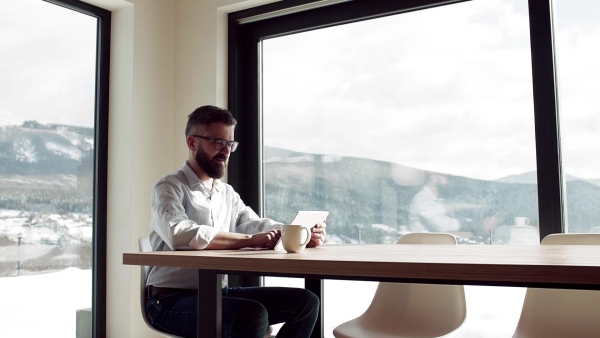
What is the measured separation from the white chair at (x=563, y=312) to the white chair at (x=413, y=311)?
0.23 metres

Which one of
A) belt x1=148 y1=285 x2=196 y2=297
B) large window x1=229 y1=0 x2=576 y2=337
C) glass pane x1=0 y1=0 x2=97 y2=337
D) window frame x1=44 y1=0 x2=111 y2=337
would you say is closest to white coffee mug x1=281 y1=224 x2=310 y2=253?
belt x1=148 y1=285 x2=196 y2=297

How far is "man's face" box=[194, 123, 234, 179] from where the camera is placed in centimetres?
235

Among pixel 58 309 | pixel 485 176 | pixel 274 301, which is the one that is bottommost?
pixel 58 309

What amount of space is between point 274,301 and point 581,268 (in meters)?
1.36

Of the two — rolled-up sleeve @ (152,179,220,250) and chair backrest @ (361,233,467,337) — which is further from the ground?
rolled-up sleeve @ (152,179,220,250)

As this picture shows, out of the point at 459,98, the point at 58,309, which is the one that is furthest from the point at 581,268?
the point at 58,309

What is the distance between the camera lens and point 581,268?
40.4 inches

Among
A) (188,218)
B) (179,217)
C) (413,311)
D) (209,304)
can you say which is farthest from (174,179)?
(413,311)

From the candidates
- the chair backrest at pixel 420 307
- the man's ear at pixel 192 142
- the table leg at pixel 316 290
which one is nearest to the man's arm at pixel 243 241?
the table leg at pixel 316 290

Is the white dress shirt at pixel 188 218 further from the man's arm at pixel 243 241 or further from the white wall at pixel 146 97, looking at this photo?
the white wall at pixel 146 97

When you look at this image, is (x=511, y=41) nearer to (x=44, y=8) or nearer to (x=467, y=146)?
(x=467, y=146)

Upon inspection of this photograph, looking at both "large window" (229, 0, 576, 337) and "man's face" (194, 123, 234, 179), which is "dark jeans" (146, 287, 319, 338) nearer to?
"man's face" (194, 123, 234, 179)

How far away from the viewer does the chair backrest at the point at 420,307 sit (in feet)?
7.39

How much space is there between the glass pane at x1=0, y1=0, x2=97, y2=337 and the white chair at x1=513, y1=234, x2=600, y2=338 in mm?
2539
